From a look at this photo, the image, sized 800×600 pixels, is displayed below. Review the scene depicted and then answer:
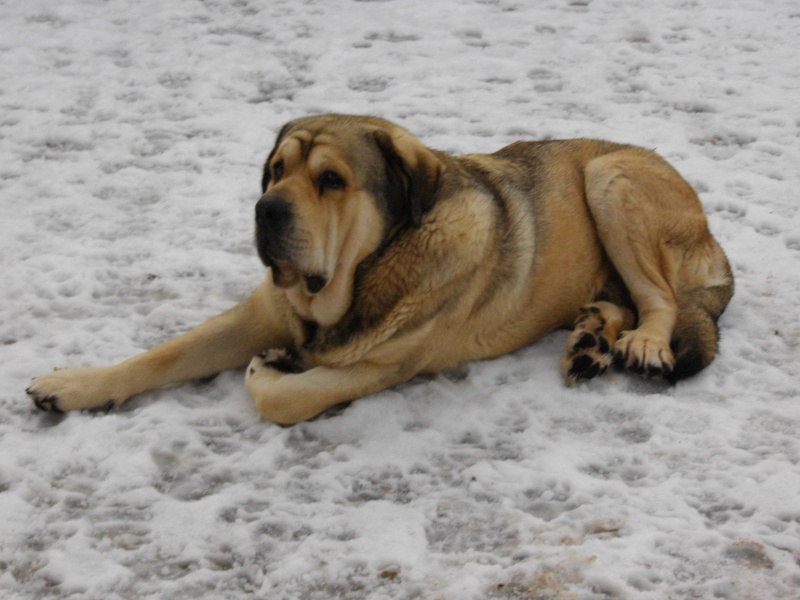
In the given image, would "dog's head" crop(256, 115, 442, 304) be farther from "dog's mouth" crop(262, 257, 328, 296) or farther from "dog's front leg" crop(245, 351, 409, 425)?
"dog's front leg" crop(245, 351, 409, 425)

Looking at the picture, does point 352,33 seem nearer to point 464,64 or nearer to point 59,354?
point 464,64

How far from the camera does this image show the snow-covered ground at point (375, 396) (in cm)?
339

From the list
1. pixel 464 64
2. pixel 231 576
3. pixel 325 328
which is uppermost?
pixel 464 64

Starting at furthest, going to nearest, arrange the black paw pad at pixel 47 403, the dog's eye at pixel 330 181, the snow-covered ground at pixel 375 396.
A: 1. the black paw pad at pixel 47 403
2. the dog's eye at pixel 330 181
3. the snow-covered ground at pixel 375 396

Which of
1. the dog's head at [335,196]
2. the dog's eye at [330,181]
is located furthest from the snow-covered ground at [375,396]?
the dog's eye at [330,181]

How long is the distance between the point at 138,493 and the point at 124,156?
11.7ft

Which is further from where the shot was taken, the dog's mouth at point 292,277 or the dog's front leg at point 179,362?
the dog's front leg at point 179,362

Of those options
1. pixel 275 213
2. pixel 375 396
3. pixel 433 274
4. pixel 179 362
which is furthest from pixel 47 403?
pixel 433 274

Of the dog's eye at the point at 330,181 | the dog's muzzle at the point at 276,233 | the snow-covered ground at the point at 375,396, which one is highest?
the dog's eye at the point at 330,181

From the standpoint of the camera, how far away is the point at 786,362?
4.69m

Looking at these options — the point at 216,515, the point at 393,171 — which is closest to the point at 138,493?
the point at 216,515

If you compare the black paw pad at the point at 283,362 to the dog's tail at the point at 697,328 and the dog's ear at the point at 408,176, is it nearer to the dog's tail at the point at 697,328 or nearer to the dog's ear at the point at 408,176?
the dog's ear at the point at 408,176

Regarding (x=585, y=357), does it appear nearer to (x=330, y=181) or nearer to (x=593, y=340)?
(x=593, y=340)

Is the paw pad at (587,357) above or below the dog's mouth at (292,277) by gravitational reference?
below
